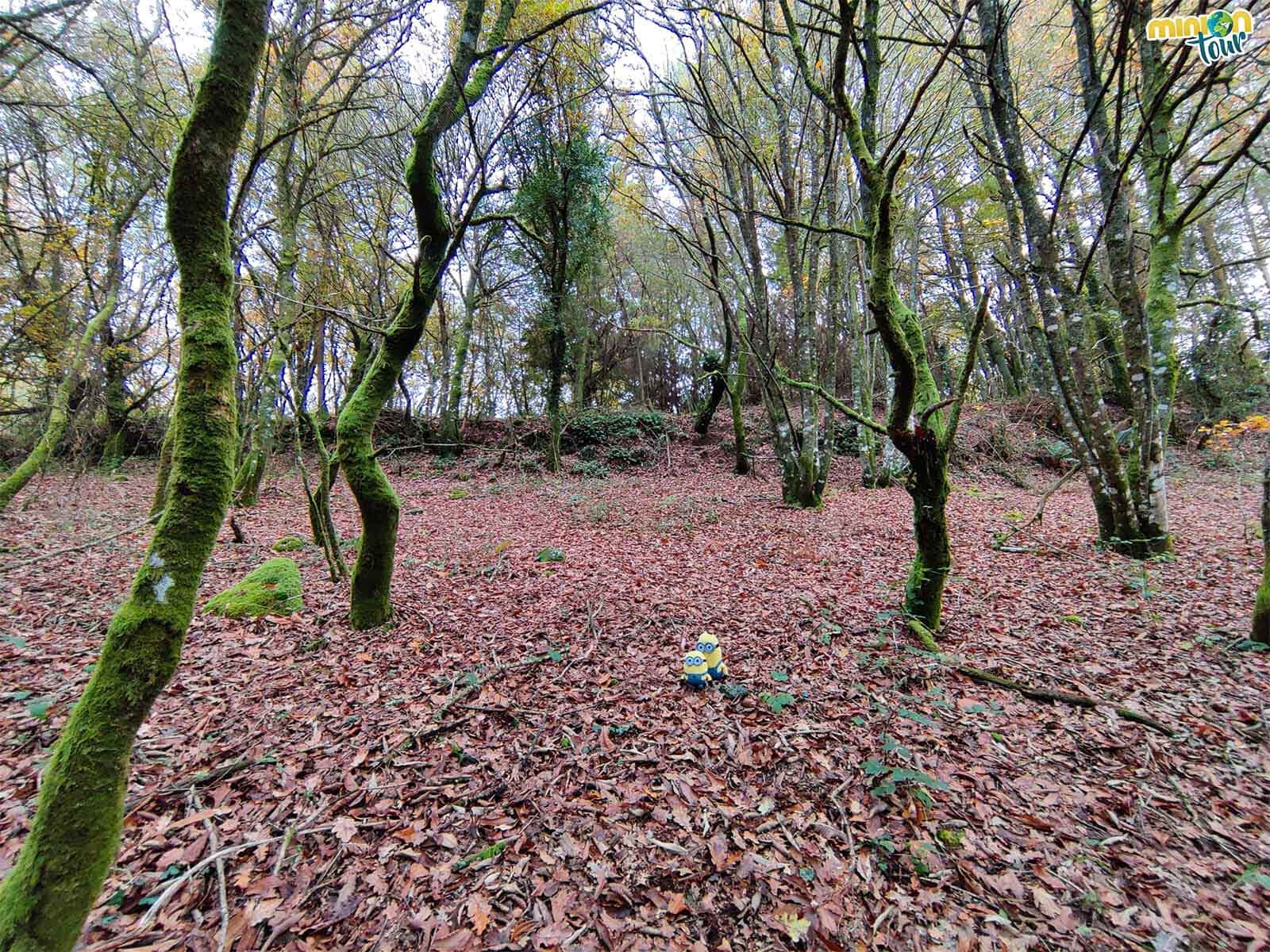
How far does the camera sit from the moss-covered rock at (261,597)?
14.6 ft

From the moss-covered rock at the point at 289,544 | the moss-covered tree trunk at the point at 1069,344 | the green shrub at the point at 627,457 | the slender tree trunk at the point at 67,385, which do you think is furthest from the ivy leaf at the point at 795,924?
the green shrub at the point at 627,457

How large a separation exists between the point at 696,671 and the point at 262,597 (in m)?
4.33

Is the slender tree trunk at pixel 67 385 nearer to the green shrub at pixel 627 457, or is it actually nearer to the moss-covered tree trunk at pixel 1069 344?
the green shrub at pixel 627 457

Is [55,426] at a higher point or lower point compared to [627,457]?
higher

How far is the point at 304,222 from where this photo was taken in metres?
10.9

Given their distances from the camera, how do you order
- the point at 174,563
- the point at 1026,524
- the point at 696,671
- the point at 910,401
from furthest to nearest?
1. the point at 1026,524
2. the point at 910,401
3. the point at 696,671
4. the point at 174,563

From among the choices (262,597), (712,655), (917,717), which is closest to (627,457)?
(262,597)

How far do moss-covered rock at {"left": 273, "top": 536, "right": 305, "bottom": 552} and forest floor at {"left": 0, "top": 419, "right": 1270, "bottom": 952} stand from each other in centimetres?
126

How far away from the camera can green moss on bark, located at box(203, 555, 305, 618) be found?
14.6 feet

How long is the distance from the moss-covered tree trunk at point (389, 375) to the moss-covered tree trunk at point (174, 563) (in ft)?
7.07

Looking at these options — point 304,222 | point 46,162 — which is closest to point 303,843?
point 304,222

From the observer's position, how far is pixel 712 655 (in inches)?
136

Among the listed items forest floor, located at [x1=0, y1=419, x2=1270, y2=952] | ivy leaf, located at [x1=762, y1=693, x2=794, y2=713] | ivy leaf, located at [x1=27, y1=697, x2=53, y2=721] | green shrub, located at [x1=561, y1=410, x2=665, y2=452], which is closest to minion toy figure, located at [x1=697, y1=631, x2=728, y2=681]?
forest floor, located at [x1=0, y1=419, x2=1270, y2=952]

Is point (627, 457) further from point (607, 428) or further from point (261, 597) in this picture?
point (261, 597)
